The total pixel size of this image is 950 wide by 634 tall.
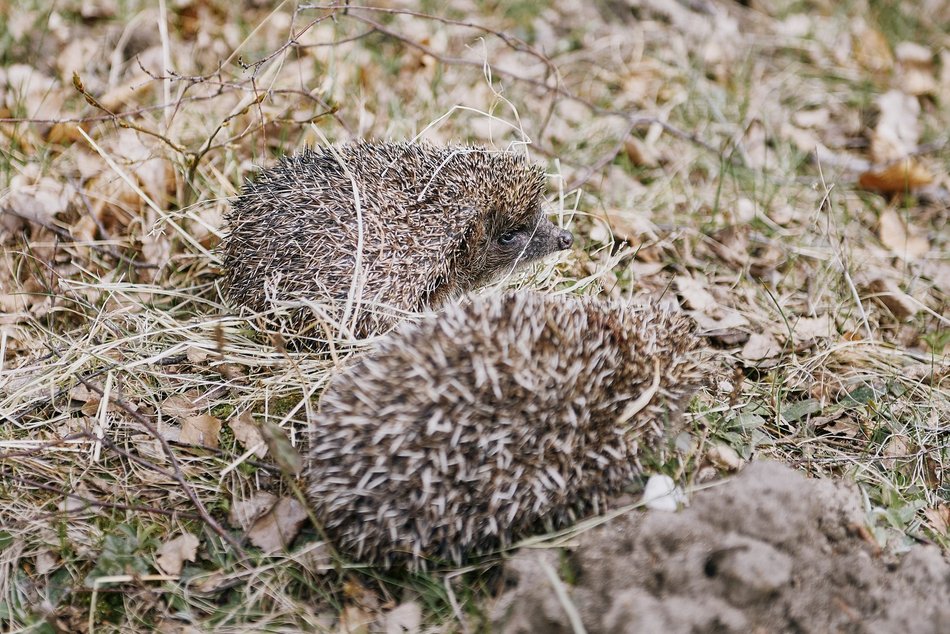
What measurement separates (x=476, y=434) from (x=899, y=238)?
462 centimetres

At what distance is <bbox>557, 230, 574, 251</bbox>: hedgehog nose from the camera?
214 inches

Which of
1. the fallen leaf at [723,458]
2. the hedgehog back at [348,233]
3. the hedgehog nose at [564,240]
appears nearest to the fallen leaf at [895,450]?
the fallen leaf at [723,458]

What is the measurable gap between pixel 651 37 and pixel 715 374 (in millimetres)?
4972

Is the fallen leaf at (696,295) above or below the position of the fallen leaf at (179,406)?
Answer: below

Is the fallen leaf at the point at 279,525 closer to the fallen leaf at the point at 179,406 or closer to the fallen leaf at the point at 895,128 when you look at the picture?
the fallen leaf at the point at 179,406

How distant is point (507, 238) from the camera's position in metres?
5.44

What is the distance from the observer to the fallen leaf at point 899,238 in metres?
6.34

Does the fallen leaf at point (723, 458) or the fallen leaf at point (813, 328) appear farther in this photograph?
→ the fallen leaf at point (813, 328)

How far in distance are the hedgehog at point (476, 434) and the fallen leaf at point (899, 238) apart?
355cm

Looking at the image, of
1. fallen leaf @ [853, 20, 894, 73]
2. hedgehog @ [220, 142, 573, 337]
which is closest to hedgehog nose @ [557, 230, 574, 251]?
hedgehog @ [220, 142, 573, 337]

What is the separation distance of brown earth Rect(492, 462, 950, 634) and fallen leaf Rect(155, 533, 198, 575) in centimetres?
143

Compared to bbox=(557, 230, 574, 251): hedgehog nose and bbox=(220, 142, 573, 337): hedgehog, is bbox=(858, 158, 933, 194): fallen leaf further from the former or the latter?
bbox=(220, 142, 573, 337): hedgehog

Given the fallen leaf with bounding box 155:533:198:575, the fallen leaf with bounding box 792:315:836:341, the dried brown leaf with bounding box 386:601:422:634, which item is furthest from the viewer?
the fallen leaf with bounding box 792:315:836:341

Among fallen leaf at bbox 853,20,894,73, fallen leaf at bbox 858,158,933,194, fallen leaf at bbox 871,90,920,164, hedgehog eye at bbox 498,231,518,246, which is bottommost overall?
fallen leaf at bbox 858,158,933,194
